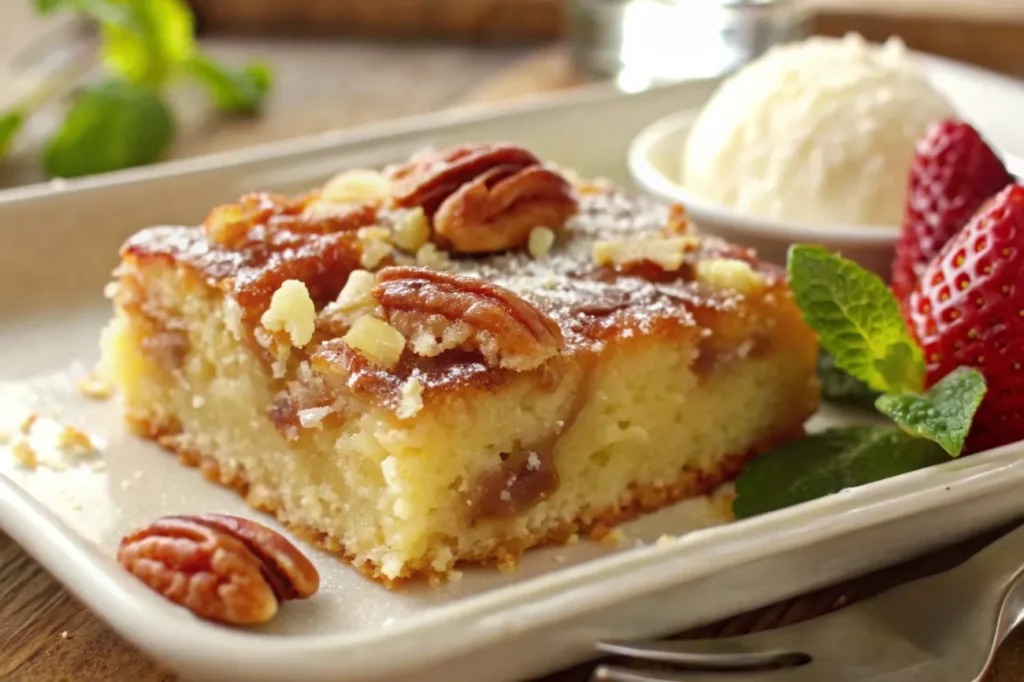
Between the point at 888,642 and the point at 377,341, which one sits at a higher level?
the point at 377,341

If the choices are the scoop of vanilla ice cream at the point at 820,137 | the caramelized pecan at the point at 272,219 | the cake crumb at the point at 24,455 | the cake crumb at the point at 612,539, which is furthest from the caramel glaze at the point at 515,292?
the scoop of vanilla ice cream at the point at 820,137

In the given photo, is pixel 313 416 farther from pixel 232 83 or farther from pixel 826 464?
pixel 232 83

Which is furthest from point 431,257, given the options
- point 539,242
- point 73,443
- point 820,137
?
point 820,137

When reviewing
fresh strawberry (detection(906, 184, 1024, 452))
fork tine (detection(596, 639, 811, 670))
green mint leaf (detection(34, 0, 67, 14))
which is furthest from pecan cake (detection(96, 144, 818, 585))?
green mint leaf (detection(34, 0, 67, 14))

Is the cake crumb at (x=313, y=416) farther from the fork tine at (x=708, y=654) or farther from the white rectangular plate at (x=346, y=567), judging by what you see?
the fork tine at (x=708, y=654)

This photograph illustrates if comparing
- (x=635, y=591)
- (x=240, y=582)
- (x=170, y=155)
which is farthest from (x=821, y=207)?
(x=170, y=155)
